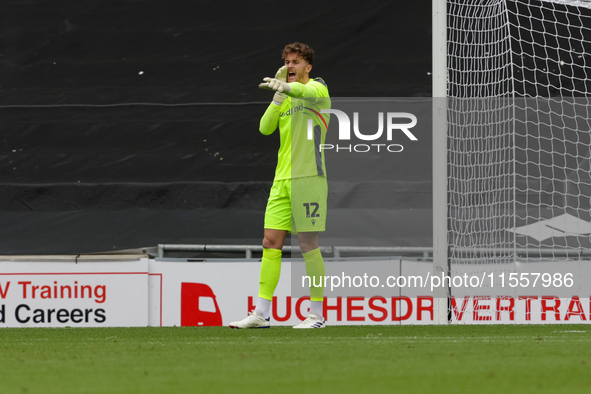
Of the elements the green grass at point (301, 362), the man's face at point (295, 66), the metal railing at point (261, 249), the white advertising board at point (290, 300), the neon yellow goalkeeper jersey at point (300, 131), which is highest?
the man's face at point (295, 66)

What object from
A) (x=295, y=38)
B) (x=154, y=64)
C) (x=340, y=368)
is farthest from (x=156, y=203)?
(x=340, y=368)

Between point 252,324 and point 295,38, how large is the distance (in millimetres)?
4220

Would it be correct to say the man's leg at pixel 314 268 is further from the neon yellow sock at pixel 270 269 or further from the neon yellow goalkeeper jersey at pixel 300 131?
the neon yellow goalkeeper jersey at pixel 300 131

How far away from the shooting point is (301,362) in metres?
2.52

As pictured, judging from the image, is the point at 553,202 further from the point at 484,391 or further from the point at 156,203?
the point at 484,391

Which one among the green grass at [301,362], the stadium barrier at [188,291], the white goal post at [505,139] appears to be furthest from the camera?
the stadium barrier at [188,291]

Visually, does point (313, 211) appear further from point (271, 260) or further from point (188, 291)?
point (188, 291)

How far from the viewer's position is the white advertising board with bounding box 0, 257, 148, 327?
620 cm

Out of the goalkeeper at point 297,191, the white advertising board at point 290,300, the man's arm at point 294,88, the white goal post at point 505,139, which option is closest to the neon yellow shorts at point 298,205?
the goalkeeper at point 297,191

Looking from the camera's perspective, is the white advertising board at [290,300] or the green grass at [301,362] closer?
the green grass at [301,362]

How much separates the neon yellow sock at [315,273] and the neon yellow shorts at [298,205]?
0.14 metres

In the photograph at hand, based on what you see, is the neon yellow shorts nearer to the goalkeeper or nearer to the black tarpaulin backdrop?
the goalkeeper

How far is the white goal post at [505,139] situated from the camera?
481 cm

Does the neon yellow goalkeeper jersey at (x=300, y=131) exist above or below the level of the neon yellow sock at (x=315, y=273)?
above
